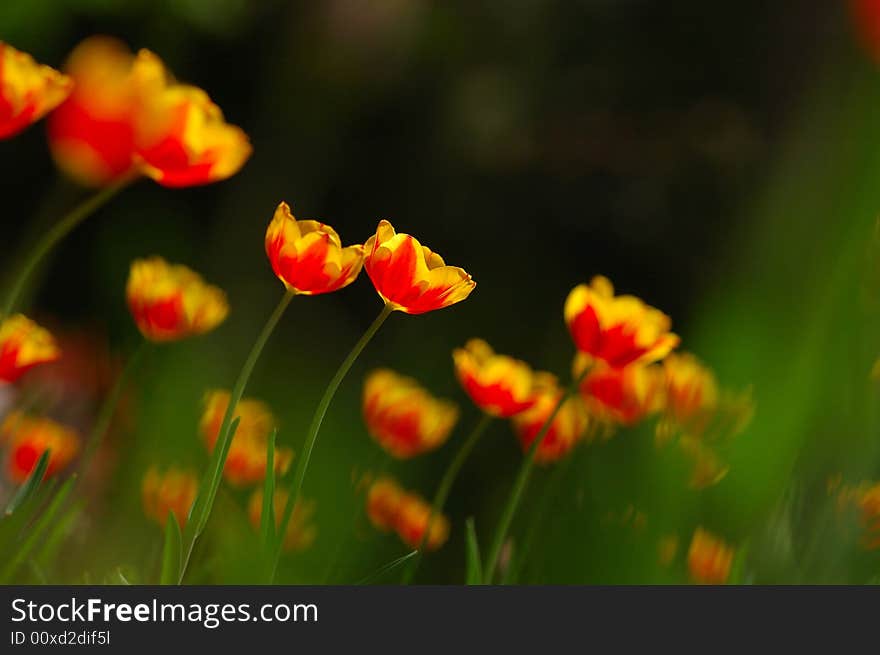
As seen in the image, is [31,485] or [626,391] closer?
[31,485]

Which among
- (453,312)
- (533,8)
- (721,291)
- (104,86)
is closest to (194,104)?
(104,86)

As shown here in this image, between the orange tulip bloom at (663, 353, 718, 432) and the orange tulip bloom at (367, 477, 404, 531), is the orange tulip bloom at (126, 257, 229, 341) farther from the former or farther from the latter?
the orange tulip bloom at (663, 353, 718, 432)

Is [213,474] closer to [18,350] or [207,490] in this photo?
[207,490]

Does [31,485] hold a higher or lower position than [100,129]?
lower

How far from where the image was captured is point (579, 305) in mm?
414

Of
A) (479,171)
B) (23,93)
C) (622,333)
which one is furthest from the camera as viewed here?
(479,171)

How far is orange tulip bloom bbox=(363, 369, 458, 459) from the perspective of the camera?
455mm

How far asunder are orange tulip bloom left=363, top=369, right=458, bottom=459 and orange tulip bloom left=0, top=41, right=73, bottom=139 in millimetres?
215

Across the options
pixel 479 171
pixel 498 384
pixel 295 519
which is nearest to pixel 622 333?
pixel 498 384

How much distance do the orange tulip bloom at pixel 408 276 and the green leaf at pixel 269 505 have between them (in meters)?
0.06

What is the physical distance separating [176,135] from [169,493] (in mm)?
211

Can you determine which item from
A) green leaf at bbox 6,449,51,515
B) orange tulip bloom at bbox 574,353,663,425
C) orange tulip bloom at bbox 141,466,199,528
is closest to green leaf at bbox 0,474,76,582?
green leaf at bbox 6,449,51,515

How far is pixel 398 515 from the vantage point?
472mm

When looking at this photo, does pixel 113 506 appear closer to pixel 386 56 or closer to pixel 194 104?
pixel 194 104
